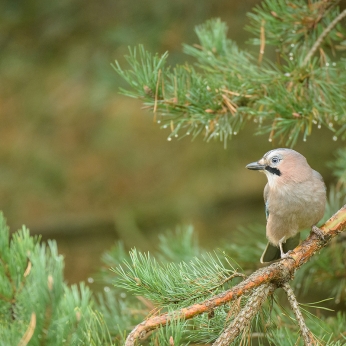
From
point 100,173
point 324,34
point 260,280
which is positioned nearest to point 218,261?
point 260,280

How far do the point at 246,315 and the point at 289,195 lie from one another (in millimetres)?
679

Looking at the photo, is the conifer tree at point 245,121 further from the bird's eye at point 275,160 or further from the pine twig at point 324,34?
the bird's eye at point 275,160

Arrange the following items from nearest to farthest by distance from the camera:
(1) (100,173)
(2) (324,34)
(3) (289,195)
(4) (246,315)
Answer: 1. (4) (246,315)
2. (2) (324,34)
3. (3) (289,195)
4. (1) (100,173)

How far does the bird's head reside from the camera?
1.59 m

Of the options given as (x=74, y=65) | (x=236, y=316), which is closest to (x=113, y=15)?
(x=74, y=65)

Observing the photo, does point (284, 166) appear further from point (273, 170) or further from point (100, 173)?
point (100, 173)

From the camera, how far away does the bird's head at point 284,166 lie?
5.21 feet

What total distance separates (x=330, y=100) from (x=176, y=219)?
2.09 meters

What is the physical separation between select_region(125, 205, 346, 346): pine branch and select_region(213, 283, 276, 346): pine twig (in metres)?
0.02

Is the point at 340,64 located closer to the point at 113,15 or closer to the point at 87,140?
the point at 113,15

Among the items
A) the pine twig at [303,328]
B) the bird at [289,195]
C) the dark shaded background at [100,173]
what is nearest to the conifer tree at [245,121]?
the pine twig at [303,328]

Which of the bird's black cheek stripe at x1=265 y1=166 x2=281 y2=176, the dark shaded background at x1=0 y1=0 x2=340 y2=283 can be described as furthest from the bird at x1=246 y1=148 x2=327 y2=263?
the dark shaded background at x1=0 y1=0 x2=340 y2=283

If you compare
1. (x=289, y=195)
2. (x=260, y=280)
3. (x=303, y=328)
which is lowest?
(x=303, y=328)

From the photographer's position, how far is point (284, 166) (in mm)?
1607
